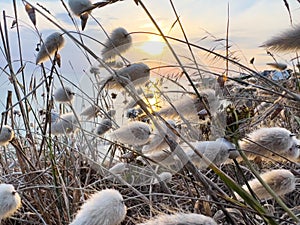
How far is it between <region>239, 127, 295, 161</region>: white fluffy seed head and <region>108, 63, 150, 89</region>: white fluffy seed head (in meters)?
0.27

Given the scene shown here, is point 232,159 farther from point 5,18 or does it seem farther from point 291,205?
point 5,18

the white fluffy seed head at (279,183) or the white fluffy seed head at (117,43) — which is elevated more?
the white fluffy seed head at (117,43)

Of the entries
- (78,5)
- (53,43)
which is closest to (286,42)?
(78,5)

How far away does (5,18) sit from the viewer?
1562mm

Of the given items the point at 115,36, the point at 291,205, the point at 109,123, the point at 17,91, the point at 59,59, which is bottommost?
the point at 291,205

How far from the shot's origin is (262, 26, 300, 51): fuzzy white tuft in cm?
97

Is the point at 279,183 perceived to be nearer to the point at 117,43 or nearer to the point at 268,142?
the point at 268,142

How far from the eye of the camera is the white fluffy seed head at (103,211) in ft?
2.13

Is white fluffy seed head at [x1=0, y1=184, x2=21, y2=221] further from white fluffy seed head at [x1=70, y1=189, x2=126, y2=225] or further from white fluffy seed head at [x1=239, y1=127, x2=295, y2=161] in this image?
white fluffy seed head at [x1=239, y1=127, x2=295, y2=161]

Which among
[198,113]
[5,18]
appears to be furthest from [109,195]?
[5,18]

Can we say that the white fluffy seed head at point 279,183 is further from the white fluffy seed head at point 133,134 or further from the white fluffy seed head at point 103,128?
the white fluffy seed head at point 103,128

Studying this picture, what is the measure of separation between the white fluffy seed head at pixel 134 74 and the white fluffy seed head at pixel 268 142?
27 centimetres

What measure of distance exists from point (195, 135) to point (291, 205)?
55cm

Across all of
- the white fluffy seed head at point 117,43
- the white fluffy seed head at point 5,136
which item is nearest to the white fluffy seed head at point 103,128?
the white fluffy seed head at point 5,136
